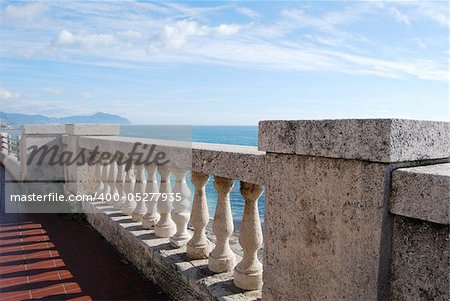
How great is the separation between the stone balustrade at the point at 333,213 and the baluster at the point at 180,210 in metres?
0.34

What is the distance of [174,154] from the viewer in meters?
3.27

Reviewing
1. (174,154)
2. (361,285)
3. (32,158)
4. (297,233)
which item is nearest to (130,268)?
(174,154)

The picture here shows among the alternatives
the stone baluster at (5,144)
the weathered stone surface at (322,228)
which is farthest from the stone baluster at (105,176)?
the stone baluster at (5,144)

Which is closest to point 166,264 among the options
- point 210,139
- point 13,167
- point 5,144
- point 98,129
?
A: point 98,129

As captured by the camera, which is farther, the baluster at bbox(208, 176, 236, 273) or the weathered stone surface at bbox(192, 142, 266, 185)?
the baluster at bbox(208, 176, 236, 273)

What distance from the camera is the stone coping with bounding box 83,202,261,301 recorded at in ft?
8.94

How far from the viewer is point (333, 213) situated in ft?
5.90

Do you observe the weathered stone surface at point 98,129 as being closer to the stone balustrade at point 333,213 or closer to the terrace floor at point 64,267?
the terrace floor at point 64,267

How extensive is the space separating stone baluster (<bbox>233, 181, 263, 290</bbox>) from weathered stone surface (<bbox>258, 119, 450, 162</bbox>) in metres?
Result: 0.71

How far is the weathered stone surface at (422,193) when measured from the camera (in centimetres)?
142

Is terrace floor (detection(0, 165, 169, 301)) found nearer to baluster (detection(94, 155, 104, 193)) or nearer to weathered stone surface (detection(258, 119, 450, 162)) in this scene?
baluster (detection(94, 155, 104, 193))

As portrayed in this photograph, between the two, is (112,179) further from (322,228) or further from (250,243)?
(322,228)

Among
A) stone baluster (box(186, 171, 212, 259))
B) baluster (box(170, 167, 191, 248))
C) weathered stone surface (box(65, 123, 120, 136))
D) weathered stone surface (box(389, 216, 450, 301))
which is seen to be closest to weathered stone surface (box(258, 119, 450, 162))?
weathered stone surface (box(389, 216, 450, 301))

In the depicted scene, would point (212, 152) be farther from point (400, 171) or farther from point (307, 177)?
point (400, 171)
